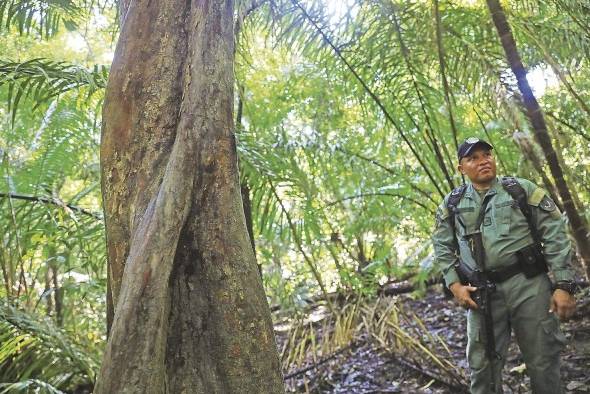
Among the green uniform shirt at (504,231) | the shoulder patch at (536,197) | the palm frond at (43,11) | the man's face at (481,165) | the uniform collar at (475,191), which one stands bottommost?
the green uniform shirt at (504,231)

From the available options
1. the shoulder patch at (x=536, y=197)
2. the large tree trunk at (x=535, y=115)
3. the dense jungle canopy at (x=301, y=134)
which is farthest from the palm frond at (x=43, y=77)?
the large tree trunk at (x=535, y=115)

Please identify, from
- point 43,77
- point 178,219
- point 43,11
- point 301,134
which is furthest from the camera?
point 301,134

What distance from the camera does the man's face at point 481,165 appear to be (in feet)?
8.59

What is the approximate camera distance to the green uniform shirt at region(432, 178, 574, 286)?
2.42 meters

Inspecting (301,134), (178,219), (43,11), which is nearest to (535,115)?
(301,134)

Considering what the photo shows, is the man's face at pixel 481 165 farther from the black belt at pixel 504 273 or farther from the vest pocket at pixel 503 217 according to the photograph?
the black belt at pixel 504 273

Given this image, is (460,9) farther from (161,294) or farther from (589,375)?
(161,294)

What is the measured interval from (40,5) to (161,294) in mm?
3046

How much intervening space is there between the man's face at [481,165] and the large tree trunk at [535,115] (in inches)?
32.7

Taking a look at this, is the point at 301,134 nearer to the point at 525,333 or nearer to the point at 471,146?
the point at 471,146

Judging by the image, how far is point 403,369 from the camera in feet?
12.9

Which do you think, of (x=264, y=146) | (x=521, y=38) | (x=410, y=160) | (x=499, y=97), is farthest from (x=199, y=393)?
(x=410, y=160)

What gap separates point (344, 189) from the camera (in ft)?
19.2

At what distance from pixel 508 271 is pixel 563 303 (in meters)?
0.27
